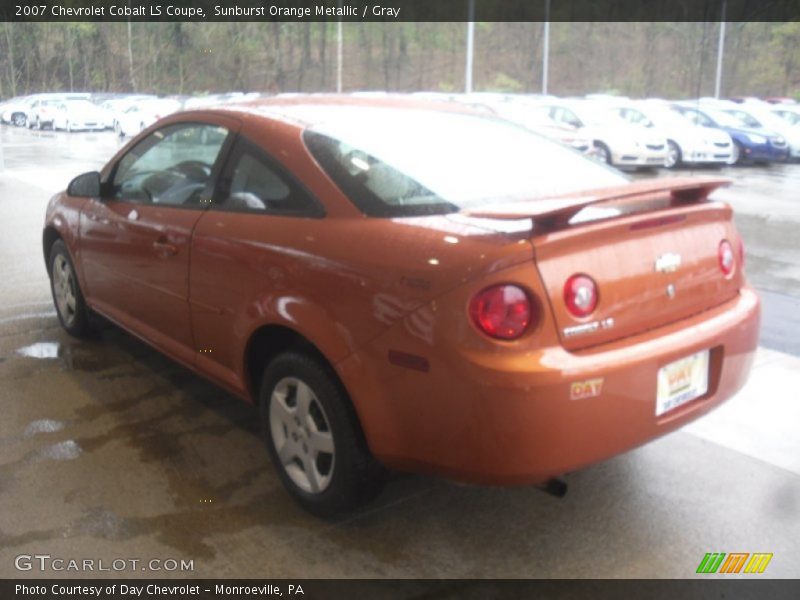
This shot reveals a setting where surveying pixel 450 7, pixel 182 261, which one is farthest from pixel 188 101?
pixel 182 261

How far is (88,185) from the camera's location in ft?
14.3

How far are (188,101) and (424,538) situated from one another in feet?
28.6

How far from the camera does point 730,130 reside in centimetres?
777

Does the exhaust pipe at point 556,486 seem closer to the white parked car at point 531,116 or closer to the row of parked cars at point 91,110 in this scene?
the white parked car at point 531,116

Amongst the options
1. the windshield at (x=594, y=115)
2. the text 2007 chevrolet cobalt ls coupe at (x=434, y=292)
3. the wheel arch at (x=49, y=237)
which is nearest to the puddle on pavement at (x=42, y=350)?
the wheel arch at (x=49, y=237)

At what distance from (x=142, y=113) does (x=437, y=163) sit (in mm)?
9095

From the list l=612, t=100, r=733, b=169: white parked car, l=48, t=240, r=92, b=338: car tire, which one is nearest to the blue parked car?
l=612, t=100, r=733, b=169: white parked car

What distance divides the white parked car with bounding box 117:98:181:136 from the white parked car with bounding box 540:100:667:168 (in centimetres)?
514

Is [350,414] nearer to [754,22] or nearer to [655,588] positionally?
[655,588]

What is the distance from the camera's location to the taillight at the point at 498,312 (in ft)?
7.44

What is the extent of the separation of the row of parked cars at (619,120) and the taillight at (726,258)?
392 centimetres

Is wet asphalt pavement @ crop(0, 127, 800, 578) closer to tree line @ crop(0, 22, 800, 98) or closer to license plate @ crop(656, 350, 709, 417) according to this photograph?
license plate @ crop(656, 350, 709, 417)

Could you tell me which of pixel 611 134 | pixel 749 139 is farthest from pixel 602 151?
pixel 749 139

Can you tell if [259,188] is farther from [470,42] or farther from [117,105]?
[117,105]
